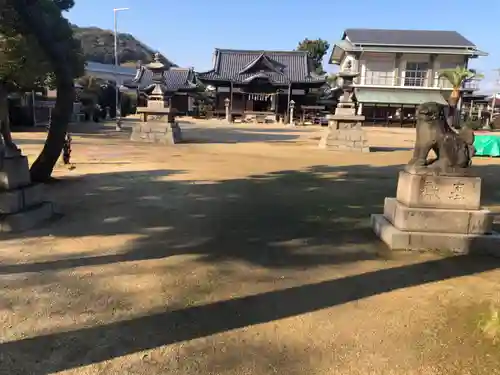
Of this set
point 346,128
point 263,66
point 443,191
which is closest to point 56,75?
point 443,191

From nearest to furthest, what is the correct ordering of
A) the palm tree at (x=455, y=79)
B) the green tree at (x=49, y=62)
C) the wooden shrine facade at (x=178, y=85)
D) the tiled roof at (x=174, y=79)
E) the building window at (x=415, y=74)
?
1. the green tree at (x=49, y=62)
2. the palm tree at (x=455, y=79)
3. the building window at (x=415, y=74)
4. the tiled roof at (x=174, y=79)
5. the wooden shrine facade at (x=178, y=85)

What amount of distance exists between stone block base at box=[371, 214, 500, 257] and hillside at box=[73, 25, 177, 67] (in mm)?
99746

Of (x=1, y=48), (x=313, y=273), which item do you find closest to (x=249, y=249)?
(x=313, y=273)

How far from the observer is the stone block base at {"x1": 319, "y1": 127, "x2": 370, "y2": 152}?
1709 cm

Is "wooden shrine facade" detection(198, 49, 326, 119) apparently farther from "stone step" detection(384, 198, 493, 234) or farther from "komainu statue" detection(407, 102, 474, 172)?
"stone step" detection(384, 198, 493, 234)

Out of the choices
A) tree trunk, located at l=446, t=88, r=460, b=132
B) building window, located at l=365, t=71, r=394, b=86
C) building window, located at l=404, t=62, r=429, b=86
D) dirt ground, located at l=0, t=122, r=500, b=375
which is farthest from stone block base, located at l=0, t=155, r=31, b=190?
building window, located at l=404, t=62, r=429, b=86

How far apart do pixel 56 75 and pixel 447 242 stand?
6234mm

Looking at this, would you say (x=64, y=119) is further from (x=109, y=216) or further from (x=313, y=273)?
(x=313, y=273)

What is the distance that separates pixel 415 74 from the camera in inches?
1614

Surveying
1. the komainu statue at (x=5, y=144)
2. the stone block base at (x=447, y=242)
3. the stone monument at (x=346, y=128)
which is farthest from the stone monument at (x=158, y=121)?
the stone block base at (x=447, y=242)

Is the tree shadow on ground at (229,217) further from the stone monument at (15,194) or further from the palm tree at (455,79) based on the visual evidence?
the palm tree at (455,79)

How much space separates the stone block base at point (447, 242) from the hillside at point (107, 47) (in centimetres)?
9975

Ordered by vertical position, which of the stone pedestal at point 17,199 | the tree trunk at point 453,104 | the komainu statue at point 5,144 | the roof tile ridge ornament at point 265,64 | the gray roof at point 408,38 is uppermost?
the gray roof at point 408,38

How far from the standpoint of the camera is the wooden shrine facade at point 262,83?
41469 millimetres
